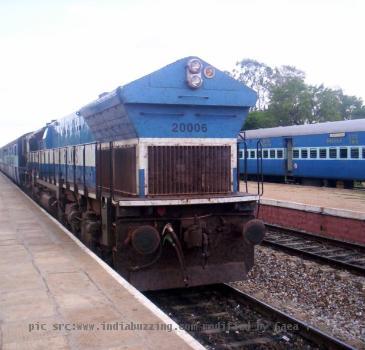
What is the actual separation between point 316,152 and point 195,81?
Answer: 656 inches

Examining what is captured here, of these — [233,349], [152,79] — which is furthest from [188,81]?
[233,349]

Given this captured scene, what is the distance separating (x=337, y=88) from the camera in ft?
202

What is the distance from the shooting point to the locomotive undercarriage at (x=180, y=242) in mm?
6609

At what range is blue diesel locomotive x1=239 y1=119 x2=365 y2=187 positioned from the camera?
1988 centimetres

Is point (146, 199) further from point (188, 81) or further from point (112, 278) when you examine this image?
point (188, 81)

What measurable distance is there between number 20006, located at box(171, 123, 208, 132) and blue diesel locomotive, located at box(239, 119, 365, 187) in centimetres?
1070

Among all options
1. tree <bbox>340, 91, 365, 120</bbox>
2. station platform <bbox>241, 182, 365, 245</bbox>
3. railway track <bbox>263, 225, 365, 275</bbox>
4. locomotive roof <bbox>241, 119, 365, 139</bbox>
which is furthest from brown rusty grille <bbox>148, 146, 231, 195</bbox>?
tree <bbox>340, 91, 365, 120</bbox>

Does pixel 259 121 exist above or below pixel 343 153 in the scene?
above

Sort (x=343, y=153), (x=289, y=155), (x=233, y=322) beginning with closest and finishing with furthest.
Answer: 1. (x=233, y=322)
2. (x=343, y=153)
3. (x=289, y=155)

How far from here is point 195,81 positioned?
22.3ft

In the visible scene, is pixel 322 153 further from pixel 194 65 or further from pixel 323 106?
pixel 323 106

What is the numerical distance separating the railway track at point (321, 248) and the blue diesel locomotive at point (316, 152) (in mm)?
6019

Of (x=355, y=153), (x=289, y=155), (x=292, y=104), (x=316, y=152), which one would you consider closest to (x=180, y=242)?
(x=355, y=153)

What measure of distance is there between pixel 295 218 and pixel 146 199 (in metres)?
8.42
